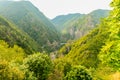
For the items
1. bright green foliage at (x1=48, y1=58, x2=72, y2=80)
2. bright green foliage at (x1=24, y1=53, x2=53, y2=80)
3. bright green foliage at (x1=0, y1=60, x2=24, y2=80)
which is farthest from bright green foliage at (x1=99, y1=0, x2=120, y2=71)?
bright green foliage at (x1=48, y1=58, x2=72, y2=80)

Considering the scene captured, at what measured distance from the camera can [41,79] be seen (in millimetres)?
68125

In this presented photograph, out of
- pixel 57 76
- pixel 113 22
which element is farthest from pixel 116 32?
pixel 57 76

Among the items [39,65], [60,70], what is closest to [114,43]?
[39,65]

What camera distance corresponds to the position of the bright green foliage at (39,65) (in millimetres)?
66062

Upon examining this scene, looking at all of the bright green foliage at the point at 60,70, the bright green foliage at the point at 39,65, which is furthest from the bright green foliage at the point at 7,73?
the bright green foliage at the point at 60,70

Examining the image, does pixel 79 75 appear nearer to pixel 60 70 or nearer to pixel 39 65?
pixel 60 70

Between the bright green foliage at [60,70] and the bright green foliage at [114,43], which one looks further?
the bright green foliage at [60,70]

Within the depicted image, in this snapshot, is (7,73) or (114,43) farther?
(7,73)

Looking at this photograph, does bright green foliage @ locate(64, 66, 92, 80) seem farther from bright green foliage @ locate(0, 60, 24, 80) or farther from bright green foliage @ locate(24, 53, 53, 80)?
bright green foliage @ locate(0, 60, 24, 80)

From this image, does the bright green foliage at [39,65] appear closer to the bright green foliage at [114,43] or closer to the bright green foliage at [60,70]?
the bright green foliage at [60,70]

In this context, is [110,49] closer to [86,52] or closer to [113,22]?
[113,22]

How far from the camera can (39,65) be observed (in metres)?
66.5

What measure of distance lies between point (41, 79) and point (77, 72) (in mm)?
8730

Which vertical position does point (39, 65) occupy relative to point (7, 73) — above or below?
below
